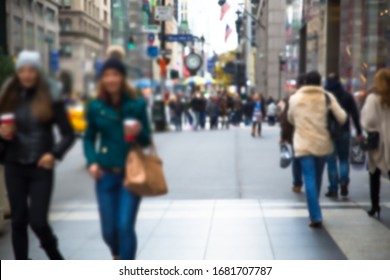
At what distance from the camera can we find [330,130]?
436 cm

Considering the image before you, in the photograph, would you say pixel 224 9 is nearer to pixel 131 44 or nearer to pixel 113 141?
pixel 131 44

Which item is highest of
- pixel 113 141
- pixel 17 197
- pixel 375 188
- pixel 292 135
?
pixel 113 141

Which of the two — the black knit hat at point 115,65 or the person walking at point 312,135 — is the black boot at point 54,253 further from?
the person walking at point 312,135

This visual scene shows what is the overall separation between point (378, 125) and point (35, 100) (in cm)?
240

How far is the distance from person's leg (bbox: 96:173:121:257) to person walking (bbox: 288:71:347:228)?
1.26 m

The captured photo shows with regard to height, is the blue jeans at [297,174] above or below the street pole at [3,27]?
below

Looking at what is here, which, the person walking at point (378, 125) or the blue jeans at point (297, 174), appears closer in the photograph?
the person walking at point (378, 125)

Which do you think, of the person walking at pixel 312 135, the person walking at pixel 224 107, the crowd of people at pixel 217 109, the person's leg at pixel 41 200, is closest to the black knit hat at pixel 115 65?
the crowd of people at pixel 217 109

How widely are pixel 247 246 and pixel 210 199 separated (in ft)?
3.91

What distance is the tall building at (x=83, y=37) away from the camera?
9.66ft

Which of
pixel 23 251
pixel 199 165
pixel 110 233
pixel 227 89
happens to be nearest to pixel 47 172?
pixel 110 233

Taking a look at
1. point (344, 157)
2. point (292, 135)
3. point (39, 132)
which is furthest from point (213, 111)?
point (344, 157)

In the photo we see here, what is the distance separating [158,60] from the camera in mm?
3152

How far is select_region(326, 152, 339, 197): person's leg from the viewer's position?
538 cm
